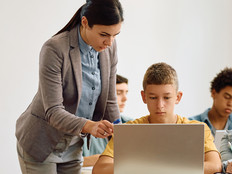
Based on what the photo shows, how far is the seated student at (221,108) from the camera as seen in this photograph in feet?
7.83

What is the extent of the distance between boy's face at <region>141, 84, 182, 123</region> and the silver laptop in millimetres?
498

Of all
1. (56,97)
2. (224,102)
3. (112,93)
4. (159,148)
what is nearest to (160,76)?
(112,93)

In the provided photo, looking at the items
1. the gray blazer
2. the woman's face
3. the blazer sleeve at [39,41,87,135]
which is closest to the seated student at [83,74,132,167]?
the gray blazer

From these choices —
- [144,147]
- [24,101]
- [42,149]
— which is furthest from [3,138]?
[144,147]

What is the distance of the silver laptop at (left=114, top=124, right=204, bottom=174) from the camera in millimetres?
1015

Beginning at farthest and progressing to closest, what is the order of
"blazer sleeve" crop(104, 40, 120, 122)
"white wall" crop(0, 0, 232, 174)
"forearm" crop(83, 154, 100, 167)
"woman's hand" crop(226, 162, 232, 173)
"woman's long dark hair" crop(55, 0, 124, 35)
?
"white wall" crop(0, 0, 232, 174), "forearm" crop(83, 154, 100, 167), "blazer sleeve" crop(104, 40, 120, 122), "woman's long dark hair" crop(55, 0, 124, 35), "woman's hand" crop(226, 162, 232, 173)

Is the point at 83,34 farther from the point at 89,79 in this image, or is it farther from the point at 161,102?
the point at 161,102

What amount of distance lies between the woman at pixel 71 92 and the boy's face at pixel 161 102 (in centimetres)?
18

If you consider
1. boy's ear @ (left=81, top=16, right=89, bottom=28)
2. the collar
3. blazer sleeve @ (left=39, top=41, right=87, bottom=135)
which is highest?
boy's ear @ (left=81, top=16, right=89, bottom=28)

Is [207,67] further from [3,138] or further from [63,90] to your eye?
[63,90]

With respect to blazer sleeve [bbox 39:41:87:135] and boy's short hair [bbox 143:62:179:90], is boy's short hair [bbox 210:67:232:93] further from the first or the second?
blazer sleeve [bbox 39:41:87:135]

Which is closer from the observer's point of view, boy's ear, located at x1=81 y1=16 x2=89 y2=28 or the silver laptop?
the silver laptop

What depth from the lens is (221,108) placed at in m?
2.39

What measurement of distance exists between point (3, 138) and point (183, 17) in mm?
2104
